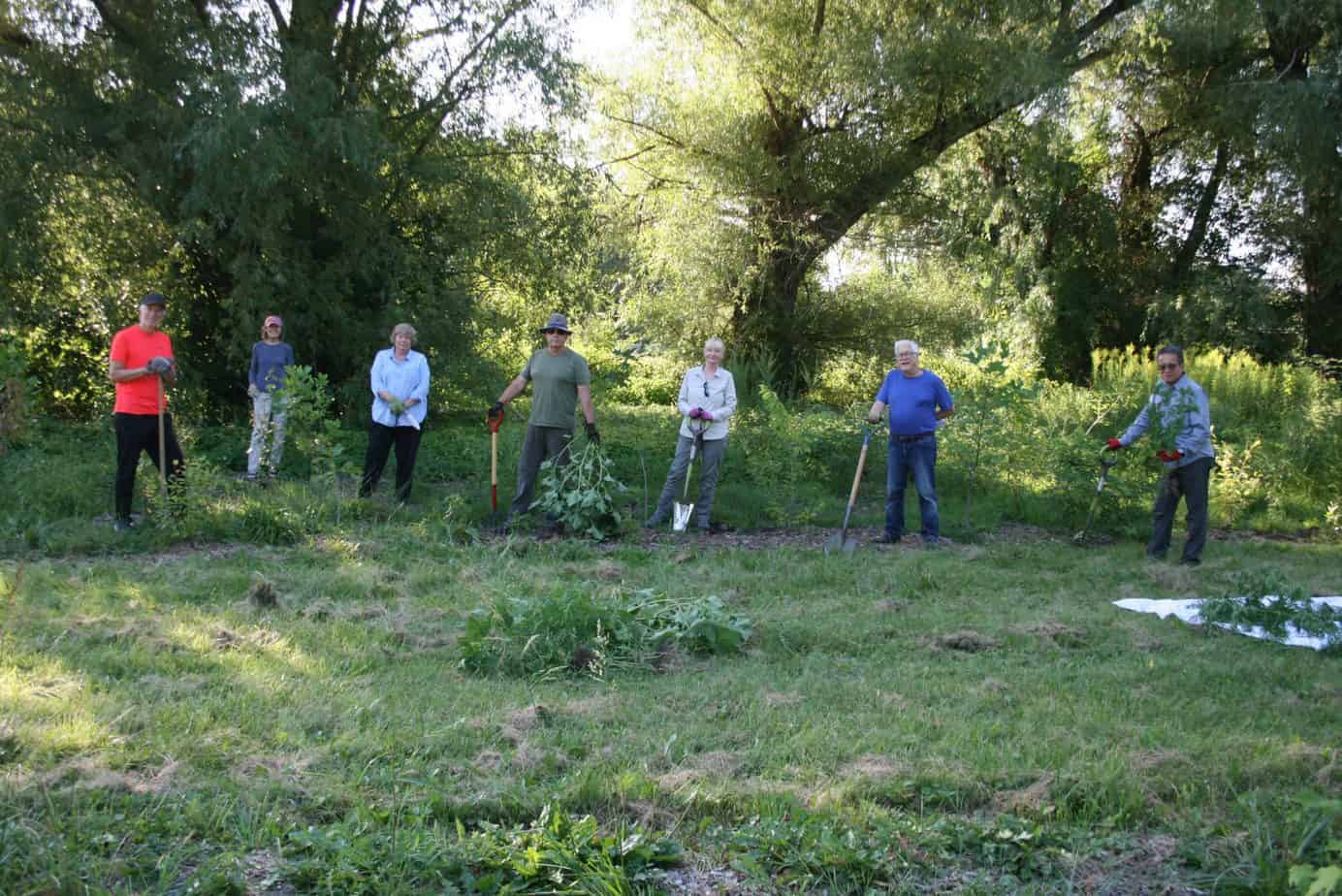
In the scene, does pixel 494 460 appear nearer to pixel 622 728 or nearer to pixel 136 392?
pixel 136 392

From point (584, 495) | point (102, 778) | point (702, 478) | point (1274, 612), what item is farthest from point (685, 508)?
point (102, 778)

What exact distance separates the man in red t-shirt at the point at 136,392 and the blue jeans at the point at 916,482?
5.48 m

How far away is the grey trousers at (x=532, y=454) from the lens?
8836mm

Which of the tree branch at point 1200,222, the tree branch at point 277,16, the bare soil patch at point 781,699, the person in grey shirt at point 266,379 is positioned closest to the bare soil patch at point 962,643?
the bare soil patch at point 781,699

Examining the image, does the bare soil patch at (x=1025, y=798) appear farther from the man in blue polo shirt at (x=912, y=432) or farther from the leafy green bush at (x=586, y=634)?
the man in blue polo shirt at (x=912, y=432)

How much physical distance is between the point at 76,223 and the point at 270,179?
9.54 feet

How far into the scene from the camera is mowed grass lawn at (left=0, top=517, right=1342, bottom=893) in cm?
312

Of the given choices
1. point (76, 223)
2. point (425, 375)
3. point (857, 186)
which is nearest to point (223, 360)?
point (76, 223)

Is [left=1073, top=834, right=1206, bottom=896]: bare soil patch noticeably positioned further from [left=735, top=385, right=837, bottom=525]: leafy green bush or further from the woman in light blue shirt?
the woman in light blue shirt

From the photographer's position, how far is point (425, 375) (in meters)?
9.07

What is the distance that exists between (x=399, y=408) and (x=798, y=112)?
9037 mm

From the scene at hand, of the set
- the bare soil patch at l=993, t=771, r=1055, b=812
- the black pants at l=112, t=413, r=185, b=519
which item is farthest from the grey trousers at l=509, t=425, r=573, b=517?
the bare soil patch at l=993, t=771, r=1055, b=812

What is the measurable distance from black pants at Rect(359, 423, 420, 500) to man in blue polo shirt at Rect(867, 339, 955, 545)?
3.78 metres

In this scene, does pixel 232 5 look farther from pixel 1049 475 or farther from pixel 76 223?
pixel 1049 475
